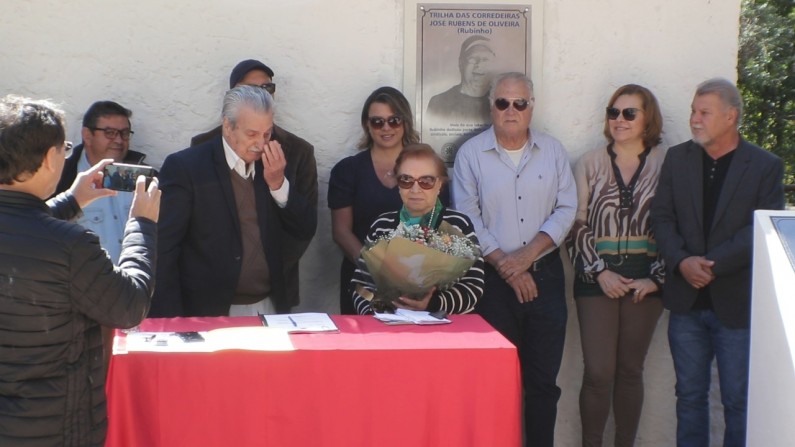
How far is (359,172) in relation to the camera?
204 inches

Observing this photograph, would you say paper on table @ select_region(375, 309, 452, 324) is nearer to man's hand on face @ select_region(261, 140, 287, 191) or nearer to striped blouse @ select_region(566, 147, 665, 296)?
man's hand on face @ select_region(261, 140, 287, 191)

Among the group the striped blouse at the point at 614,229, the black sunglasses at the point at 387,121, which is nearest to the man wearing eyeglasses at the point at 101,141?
the black sunglasses at the point at 387,121

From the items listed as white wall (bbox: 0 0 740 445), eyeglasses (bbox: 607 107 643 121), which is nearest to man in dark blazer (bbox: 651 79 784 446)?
eyeglasses (bbox: 607 107 643 121)

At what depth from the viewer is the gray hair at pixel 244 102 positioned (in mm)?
4332

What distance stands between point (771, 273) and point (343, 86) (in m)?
2.73

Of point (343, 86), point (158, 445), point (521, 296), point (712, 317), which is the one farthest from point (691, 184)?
point (158, 445)

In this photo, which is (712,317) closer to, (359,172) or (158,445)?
(359,172)

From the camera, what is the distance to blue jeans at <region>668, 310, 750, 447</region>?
4.88 meters

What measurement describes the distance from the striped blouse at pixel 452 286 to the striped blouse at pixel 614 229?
42.2 inches

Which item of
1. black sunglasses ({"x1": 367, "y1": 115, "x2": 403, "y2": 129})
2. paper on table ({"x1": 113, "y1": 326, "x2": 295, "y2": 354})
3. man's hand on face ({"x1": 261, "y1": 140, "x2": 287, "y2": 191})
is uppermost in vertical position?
black sunglasses ({"x1": 367, "y1": 115, "x2": 403, "y2": 129})

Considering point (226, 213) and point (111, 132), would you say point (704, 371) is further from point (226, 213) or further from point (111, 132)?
point (111, 132)

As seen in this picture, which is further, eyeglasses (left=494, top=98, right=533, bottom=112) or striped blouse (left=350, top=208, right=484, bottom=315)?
eyeglasses (left=494, top=98, right=533, bottom=112)

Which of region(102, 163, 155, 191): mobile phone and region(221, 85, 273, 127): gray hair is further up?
region(221, 85, 273, 127): gray hair

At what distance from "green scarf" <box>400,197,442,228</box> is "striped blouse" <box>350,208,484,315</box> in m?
0.03
